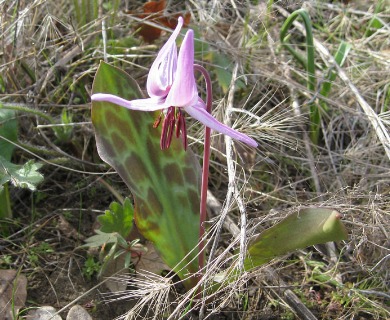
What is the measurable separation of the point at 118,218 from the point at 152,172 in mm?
177

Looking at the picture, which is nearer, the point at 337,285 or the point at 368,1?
the point at 337,285

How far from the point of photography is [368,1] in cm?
270

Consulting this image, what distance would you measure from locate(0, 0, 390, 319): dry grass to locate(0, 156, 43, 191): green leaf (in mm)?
163

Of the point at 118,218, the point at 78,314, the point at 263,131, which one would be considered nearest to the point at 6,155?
the point at 118,218

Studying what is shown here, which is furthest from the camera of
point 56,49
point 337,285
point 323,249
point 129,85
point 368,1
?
point 368,1

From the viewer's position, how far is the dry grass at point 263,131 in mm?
1751

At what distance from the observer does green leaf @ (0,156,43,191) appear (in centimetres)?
165

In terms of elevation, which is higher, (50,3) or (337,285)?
(50,3)

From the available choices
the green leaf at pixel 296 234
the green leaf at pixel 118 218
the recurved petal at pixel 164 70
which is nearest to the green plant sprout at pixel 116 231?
the green leaf at pixel 118 218

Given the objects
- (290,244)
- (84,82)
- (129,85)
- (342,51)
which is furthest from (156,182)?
(342,51)

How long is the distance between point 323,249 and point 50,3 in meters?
1.42

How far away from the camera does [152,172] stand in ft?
5.52

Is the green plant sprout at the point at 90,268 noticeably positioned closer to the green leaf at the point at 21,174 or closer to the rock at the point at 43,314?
the rock at the point at 43,314

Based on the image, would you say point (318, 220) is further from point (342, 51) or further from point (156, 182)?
point (342, 51)
